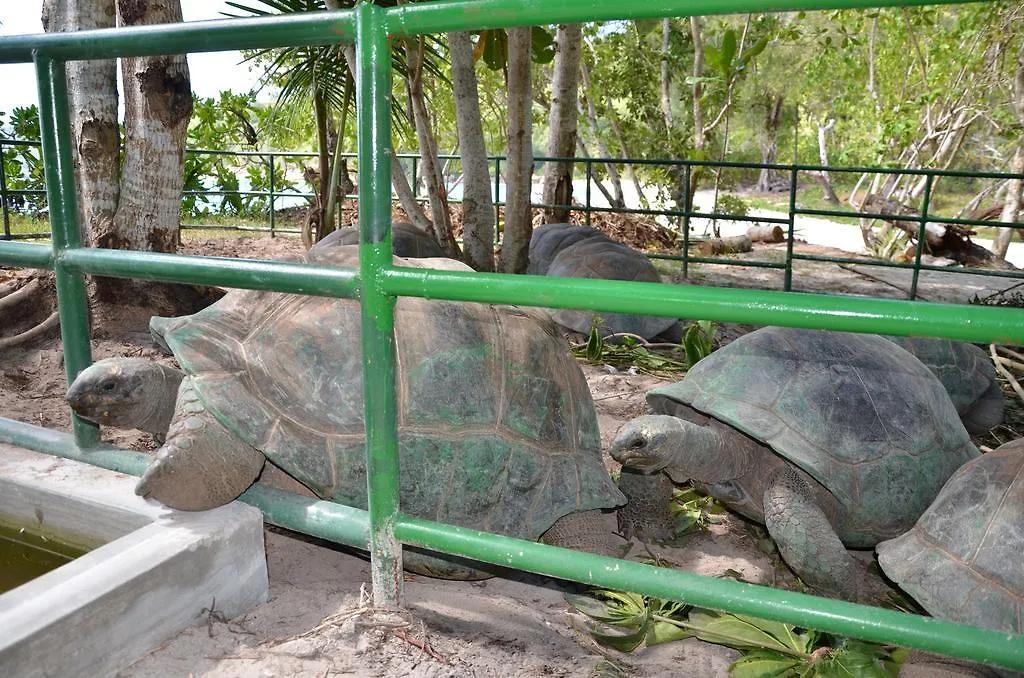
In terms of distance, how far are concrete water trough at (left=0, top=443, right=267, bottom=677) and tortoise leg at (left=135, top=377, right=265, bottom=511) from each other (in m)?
0.04

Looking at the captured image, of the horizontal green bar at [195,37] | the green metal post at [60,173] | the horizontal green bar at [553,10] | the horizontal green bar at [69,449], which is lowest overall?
the horizontal green bar at [69,449]

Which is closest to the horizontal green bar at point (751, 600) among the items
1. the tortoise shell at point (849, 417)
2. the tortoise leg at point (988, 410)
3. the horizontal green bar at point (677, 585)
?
the horizontal green bar at point (677, 585)

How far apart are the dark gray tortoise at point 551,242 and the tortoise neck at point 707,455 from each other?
447cm

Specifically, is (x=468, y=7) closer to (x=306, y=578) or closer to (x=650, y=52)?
(x=306, y=578)

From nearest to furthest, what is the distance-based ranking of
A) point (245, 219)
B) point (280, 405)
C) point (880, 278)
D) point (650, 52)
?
point (280, 405) < point (880, 278) < point (245, 219) < point (650, 52)

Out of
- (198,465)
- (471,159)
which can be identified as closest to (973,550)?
(198,465)

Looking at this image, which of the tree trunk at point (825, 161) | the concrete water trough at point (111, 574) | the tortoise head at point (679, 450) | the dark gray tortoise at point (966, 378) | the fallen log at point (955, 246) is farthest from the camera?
the tree trunk at point (825, 161)

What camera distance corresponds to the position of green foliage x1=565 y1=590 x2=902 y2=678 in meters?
2.08

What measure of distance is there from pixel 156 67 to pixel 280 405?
3138 millimetres

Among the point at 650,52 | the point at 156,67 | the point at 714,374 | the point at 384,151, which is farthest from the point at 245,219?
the point at 384,151

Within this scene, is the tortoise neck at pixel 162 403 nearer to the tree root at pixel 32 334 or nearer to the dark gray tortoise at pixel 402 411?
the dark gray tortoise at pixel 402 411

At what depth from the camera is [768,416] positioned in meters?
2.93

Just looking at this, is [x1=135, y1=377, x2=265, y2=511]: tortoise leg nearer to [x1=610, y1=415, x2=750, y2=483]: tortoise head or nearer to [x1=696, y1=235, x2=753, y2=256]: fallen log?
[x1=610, y1=415, x2=750, y2=483]: tortoise head

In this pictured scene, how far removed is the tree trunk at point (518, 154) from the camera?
20.2 feet
